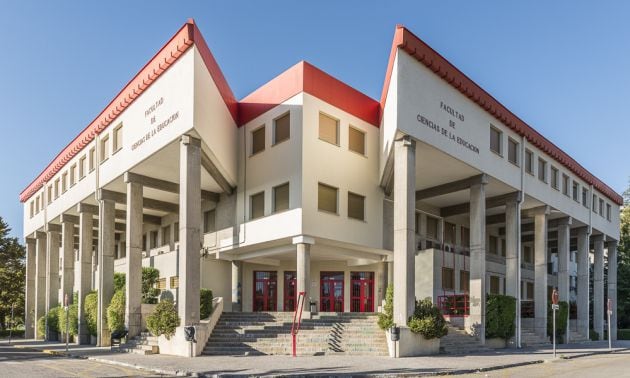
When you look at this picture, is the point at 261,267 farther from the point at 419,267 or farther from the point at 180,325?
the point at 180,325

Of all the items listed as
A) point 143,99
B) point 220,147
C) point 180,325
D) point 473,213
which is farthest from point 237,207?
point 473,213

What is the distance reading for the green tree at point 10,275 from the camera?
178ft

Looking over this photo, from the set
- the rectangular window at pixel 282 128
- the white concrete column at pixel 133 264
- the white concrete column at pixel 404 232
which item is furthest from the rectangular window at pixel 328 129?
the white concrete column at pixel 133 264

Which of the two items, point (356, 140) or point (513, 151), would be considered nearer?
point (356, 140)

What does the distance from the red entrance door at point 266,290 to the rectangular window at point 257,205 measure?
5.44m

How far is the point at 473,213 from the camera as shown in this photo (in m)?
27.8

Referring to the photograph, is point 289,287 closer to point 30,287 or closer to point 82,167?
point 82,167

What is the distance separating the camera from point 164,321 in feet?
71.3

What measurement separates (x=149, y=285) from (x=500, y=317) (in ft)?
54.8

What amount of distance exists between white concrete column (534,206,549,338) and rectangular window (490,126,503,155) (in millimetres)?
6749

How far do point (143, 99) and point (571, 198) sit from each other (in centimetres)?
2626

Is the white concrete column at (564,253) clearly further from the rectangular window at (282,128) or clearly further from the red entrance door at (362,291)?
the rectangular window at (282,128)

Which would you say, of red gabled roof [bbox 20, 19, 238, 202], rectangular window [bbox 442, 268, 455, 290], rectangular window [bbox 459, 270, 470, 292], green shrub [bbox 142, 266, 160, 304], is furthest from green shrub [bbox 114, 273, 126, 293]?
rectangular window [bbox 459, 270, 470, 292]

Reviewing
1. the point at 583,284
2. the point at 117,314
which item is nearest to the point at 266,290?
the point at 117,314
